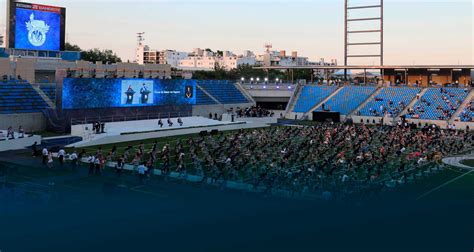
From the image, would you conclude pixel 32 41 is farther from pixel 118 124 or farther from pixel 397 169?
pixel 397 169

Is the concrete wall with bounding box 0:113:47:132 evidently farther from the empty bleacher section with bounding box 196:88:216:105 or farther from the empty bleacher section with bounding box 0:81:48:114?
the empty bleacher section with bounding box 196:88:216:105

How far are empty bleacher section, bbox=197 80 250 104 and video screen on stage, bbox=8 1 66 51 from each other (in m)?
16.8

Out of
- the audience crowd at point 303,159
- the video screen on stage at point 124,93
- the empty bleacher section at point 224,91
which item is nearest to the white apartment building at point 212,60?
the empty bleacher section at point 224,91

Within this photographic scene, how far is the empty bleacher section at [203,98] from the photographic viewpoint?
51.7 meters

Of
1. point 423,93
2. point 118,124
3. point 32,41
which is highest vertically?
point 32,41

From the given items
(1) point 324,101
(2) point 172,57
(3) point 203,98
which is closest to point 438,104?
(1) point 324,101

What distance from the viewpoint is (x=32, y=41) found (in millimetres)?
42469

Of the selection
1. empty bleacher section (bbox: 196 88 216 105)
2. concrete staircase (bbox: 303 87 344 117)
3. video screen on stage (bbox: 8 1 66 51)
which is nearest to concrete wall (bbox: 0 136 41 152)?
video screen on stage (bbox: 8 1 66 51)

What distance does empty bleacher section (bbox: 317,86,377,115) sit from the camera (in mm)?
52875

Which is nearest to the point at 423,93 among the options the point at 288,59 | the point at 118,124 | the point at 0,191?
the point at 118,124

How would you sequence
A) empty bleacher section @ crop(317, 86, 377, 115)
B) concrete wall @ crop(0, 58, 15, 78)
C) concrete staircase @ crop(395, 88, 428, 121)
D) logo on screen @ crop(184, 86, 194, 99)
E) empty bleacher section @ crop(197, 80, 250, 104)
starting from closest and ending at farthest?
concrete wall @ crop(0, 58, 15, 78) < logo on screen @ crop(184, 86, 194, 99) < concrete staircase @ crop(395, 88, 428, 121) < empty bleacher section @ crop(317, 86, 377, 115) < empty bleacher section @ crop(197, 80, 250, 104)

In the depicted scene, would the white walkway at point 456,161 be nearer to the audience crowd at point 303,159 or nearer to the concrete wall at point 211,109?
the audience crowd at point 303,159

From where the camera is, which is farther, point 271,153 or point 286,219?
point 271,153

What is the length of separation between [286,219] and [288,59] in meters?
171
